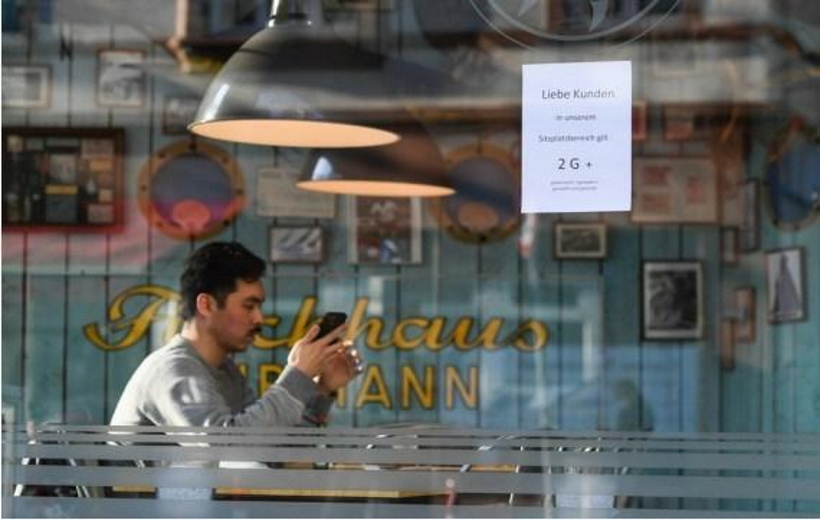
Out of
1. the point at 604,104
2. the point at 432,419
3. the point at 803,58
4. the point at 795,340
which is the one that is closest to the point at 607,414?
the point at 432,419

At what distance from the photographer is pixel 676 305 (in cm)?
534

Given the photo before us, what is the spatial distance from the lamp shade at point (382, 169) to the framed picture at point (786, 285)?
1.09 meters

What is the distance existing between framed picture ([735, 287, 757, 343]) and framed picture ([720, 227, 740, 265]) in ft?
0.37

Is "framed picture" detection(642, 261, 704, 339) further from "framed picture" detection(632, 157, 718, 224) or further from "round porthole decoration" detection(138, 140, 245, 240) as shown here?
"round porthole decoration" detection(138, 140, 245, 240)

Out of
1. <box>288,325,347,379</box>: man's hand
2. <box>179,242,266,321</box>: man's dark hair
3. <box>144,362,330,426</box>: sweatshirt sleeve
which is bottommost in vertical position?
<box>144,362,330,426</box>: sweatshirt sleeve

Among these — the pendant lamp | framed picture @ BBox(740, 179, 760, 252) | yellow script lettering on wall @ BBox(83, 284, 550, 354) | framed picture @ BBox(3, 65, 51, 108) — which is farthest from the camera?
framed picture @ BBox(740, 179, 760, 252)

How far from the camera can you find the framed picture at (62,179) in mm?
3426

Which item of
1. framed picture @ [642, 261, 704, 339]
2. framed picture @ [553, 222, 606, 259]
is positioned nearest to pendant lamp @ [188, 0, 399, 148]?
framed picture @ [553, 222, 606, 259]

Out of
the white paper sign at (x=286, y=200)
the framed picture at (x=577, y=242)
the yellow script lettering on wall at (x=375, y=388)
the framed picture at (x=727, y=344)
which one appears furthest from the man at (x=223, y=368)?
the framed picture at (x=727, y=344)

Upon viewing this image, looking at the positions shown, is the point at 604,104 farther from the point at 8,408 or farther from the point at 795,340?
the point at 795,340

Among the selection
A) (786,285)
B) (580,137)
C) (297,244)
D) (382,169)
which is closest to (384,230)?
(297,244)

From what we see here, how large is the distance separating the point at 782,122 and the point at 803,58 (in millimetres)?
796

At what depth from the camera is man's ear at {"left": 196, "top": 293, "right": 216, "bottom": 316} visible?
3.43m

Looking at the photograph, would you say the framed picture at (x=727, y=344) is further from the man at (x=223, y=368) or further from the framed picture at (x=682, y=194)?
the man at (x=223, y=368)
